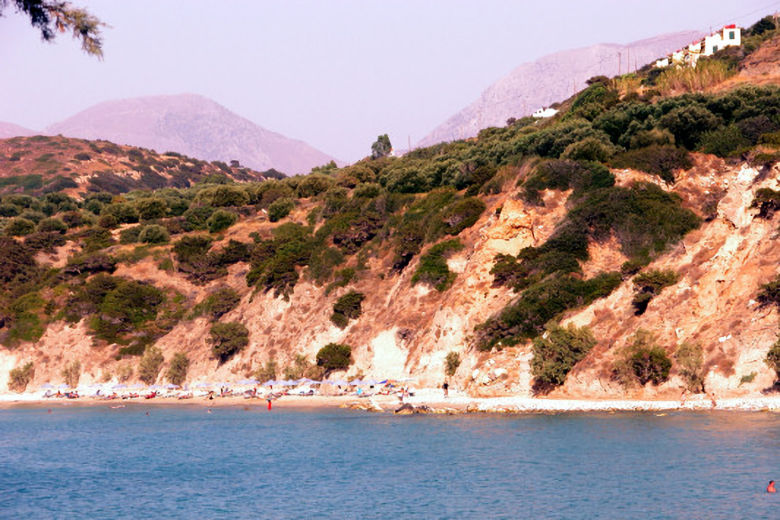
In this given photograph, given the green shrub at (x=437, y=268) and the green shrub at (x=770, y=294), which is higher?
the green shrub at (x=437, y=268)

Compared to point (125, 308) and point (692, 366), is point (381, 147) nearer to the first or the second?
point (125, 308)

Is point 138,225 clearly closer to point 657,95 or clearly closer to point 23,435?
point 23,435

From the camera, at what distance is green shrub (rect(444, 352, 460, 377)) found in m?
68.5

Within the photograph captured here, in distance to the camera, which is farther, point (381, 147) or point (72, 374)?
point (381, 147)

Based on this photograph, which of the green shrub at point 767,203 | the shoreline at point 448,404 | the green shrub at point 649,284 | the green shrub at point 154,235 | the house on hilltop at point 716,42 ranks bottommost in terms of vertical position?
the shoreline at point 448,404

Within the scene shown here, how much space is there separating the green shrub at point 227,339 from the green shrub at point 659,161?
41897 millimetres

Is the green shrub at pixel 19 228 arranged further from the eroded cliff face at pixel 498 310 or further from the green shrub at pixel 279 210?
the green shrub at pixel 279 210

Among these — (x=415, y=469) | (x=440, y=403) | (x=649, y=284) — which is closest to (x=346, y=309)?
(x=440, y=403)

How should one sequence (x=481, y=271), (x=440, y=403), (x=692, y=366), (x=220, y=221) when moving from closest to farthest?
1. (x=692, y=366)
2. (x=440, y=403)
3. (x=481, y=271)
4. (x=220, y=221)

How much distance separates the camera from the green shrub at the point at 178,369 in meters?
89.4

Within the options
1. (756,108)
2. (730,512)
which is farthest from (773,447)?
(756,108)

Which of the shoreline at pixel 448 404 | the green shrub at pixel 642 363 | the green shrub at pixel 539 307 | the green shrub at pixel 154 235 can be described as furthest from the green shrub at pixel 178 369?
the green shrub at pixel 642 363

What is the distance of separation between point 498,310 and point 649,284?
13.8 meters

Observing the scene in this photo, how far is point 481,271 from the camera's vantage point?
73.5 m
